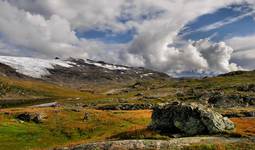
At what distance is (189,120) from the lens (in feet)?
146

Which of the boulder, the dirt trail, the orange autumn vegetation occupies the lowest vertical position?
the dirt trail

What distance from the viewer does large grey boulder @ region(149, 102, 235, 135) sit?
43500 millimetres

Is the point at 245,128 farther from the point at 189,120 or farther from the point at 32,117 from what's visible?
the point at 32,117

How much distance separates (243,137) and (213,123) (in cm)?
425

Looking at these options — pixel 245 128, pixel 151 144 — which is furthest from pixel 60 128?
pixel 151 144

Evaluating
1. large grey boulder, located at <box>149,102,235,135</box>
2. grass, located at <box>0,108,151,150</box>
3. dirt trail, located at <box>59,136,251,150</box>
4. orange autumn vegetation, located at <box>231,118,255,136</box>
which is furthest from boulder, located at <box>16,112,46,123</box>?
orange autumn vegetation, located at <box>231,118,255,136</box>

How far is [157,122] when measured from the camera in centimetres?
4722

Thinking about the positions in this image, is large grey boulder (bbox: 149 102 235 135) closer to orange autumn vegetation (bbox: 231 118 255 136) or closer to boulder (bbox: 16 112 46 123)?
orange autumn vegetation (bbox: 231 118 255 136)

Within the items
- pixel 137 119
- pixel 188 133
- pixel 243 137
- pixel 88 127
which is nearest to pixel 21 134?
pixel 88 127

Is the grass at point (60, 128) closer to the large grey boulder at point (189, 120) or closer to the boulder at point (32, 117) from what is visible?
the boulder at point (32, 117)

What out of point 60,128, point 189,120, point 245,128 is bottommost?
point 60,128

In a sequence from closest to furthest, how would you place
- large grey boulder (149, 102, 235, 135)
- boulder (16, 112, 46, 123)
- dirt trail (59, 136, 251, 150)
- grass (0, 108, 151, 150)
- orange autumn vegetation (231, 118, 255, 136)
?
dirt trail (59, 136, 251, 150) < orange autumn vegetation (231, 118, 255, 136) < large grey boulder (149, 102, 235, 135) < grass (0, 108, 151, 150) < boulder (16, 112, 46, 123)

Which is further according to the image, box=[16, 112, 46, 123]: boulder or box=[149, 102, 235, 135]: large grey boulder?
box=[16, 112, 46, 123]: boulder

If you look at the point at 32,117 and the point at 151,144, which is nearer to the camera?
the point at 151,144
